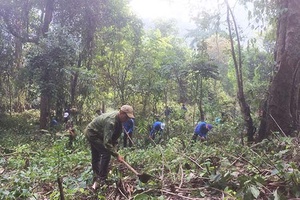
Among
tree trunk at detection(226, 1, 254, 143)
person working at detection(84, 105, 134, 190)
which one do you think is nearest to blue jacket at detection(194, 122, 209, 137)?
tree trunk at detection(226, 1, 254, 143)

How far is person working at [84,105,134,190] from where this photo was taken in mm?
5094

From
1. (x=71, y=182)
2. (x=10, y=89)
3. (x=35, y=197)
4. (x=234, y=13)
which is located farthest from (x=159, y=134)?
(x=10, y=89)

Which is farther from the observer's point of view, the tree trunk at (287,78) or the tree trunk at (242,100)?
the tree trunk at (242,100)

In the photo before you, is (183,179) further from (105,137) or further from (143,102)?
(143,102)

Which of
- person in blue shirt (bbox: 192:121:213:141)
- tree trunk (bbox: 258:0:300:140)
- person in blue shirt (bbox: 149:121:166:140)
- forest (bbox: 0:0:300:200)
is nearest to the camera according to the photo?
forest (bbox: 0:0:300:200)

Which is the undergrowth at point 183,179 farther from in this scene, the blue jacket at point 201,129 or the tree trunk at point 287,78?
the blue jacket at point 201,129

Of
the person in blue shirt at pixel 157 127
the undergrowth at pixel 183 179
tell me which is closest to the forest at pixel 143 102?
the undergrowth at pixel 183 179

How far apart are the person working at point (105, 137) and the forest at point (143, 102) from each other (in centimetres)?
19

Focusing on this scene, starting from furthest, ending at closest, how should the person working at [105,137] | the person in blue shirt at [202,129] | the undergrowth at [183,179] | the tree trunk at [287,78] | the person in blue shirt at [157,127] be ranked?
1. the person in blue shirt at [157,127]
2. the person in blue shirt at [202,129]
3. the tree trunk at [287,78]
4. the person working at [105,137]
5. the undergrowth at [183,179]

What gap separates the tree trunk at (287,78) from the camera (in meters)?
7.64

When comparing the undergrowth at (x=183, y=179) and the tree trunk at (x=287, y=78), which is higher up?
the tree trunk at (x=287, y=78)

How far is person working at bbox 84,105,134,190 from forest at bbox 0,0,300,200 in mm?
188

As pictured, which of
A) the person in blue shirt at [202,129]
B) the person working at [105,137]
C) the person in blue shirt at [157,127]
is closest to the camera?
the person working at [105,137]

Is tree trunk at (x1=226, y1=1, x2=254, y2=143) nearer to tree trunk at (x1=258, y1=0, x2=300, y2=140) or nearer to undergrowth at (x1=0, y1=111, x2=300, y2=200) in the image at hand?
tree trunk at (x1=258, y1=0, x2=300, y2=140)
